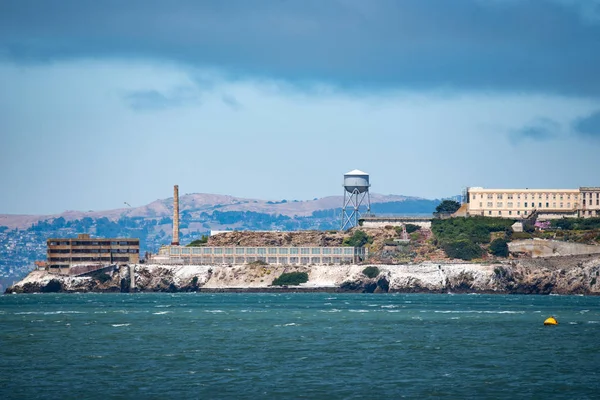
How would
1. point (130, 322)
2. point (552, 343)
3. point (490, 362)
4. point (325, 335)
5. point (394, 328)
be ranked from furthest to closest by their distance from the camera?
1. point (130, 322)
2. point (394, 328)
3. point (325, 335)
4. point (552, 343)
5. point (490, 362)

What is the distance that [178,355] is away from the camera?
90.6m

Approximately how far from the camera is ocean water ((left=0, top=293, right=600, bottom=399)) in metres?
72.1

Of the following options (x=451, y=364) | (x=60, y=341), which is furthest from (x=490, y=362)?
(x=60, y=341)

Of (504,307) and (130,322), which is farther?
(504,307)

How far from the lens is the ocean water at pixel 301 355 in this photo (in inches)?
2837

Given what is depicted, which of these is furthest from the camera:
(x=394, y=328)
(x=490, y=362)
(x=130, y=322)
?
(x=130, y=322)

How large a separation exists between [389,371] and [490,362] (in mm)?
9611

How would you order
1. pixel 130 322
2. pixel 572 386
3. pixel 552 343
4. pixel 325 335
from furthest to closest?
pixel 130 322 < pixel 325 335 < pixel 552 343 < pixel 572 386

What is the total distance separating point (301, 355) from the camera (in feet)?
297

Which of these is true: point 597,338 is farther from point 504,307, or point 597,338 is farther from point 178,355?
point 504,307

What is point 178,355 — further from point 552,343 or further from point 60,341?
point 552,343

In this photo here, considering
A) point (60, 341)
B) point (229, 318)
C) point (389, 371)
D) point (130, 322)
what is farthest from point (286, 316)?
point (389, 371)

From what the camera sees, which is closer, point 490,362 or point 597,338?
point 490,362

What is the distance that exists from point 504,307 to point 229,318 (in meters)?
46.3
